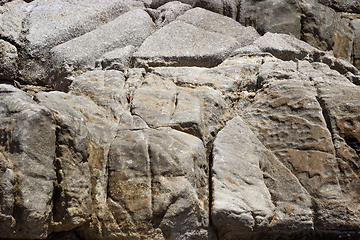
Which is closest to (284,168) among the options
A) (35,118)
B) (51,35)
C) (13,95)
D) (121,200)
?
(121,200)

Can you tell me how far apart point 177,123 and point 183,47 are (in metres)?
1.33

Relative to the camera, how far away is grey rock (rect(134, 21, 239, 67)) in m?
3.47

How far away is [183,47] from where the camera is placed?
11.8ft

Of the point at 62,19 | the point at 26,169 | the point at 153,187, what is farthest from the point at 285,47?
the point at 26,169

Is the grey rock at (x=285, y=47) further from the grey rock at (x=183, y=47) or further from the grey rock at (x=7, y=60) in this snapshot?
the grey rock at (x=7, y=60)

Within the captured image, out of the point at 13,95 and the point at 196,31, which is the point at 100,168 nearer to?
the point at 13,95

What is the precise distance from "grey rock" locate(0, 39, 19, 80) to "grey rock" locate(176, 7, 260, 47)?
2.01m

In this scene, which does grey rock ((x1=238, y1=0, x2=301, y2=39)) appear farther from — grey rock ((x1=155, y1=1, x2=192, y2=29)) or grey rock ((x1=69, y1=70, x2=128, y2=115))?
grey rock ((x1=69, y1=70, x2=128, y2=115))

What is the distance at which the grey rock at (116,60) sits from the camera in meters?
3.37

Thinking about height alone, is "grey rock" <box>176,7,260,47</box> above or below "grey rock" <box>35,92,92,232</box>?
above

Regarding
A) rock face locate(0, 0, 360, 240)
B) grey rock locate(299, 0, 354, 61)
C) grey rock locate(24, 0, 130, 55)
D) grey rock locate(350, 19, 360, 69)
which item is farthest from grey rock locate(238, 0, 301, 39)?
grey rock locate(24, 0, 130, 55)

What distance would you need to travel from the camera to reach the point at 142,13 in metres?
4.05

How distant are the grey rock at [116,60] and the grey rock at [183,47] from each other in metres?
0.10

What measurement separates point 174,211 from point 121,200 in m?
0.37
